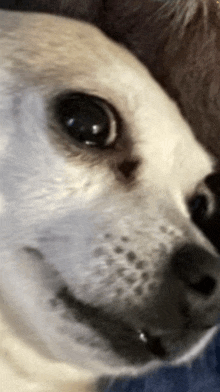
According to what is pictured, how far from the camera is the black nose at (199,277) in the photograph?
0.43m

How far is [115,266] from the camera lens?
1.42ft

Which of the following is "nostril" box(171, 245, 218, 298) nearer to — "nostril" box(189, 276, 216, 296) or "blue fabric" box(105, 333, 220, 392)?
"nostril" box(189, 276, 216, 296)

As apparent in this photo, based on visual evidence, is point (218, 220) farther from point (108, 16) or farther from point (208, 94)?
point (108, 16)

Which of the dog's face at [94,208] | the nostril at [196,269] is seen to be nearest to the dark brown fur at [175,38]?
the dog's face at [94,208]

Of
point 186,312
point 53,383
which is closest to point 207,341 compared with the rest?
point 186,312

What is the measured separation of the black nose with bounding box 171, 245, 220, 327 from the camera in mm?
426

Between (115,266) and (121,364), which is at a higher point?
(115,266)

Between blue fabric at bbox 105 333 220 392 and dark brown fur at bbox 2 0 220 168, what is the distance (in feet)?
0.81

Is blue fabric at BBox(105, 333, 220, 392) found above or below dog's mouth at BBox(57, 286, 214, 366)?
below

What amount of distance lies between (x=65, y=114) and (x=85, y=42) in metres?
0.09

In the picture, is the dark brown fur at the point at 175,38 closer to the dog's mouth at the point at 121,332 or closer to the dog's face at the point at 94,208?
the dog's face at the point at 94,208

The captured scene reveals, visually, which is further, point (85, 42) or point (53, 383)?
point (53, 383)

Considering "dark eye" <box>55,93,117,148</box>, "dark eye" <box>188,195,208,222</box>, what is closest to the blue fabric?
"dark eye" <box>188,195,208,222</box>

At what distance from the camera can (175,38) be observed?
0.49 metres
